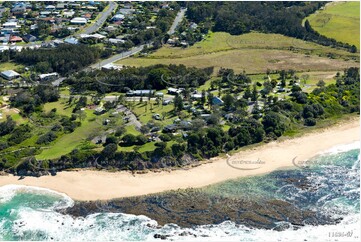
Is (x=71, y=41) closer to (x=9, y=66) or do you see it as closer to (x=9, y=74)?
(x=9, y=66)

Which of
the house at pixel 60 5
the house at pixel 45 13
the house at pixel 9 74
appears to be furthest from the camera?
the house at pixel 60 5

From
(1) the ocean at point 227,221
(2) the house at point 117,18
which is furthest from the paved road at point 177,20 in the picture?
(1) the ocean at point 227,221

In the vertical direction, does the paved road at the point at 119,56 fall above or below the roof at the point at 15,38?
below

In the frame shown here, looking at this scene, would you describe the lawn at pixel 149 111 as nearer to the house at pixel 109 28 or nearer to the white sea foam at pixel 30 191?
the white sea foam at pixel 30 191

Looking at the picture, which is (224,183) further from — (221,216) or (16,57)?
(16,57)

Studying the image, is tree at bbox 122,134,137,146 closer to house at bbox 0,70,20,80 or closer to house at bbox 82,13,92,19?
house at bbox 0,70,20,80

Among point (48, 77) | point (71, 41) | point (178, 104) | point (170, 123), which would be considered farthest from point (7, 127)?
point (71, 41)

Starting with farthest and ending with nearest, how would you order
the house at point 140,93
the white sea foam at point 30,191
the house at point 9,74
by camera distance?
the house at point 9,74, the house at point 140,93, the white sea foam at point 30,191
